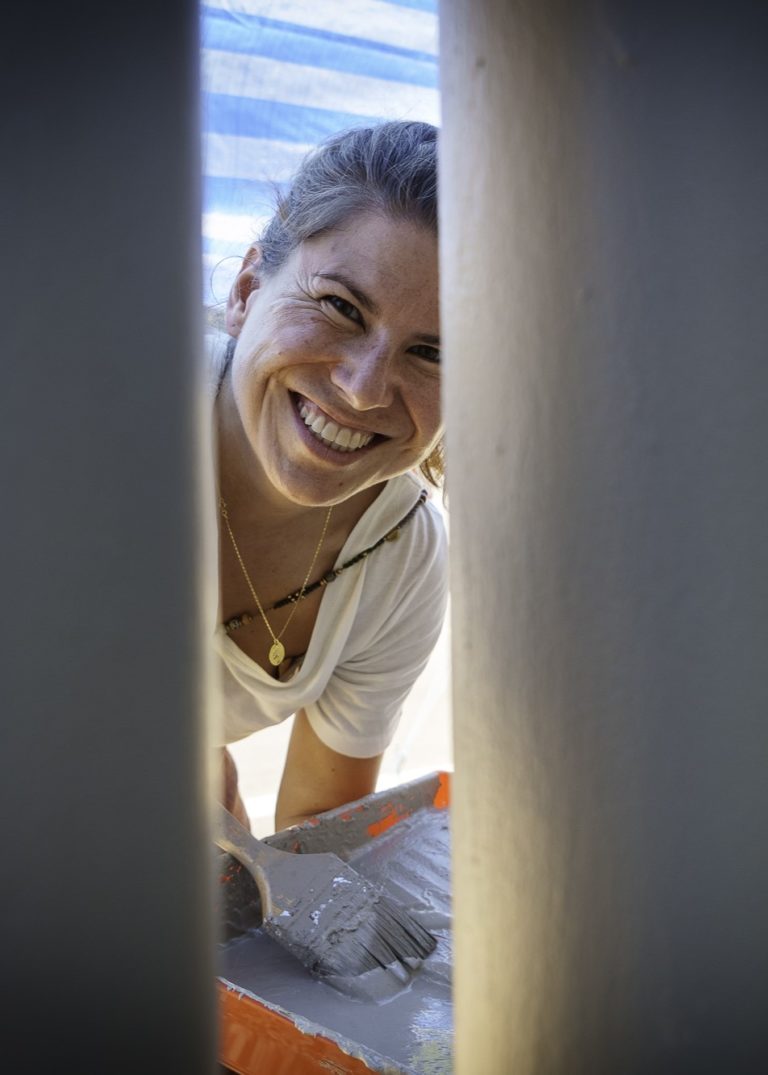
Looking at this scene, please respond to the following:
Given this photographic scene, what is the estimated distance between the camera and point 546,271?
26 cm

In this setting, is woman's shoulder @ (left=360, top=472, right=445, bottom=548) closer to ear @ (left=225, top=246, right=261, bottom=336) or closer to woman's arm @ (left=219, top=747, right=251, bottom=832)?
ear @ (left=225, top=246, right=261, bottom=336)

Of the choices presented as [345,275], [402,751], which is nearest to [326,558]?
[345,275]

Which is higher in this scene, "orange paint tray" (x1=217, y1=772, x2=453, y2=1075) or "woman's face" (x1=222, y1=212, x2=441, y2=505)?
"woman's face" (x1=222, y1=212, x2=441, y2=505)

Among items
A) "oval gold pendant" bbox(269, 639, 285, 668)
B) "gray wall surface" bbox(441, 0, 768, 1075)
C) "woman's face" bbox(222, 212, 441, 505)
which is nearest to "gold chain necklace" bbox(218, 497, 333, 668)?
"oval gold pendant" bbox(269, 639, 285, 668)

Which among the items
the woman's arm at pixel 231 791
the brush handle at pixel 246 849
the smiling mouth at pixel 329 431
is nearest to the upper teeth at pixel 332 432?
the smiling mouth at pixel 329 431

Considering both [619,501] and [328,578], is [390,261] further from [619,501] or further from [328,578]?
[619,501]

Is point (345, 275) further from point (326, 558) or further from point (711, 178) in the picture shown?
point (711, 178)

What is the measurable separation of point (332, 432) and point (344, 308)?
5.6 inches

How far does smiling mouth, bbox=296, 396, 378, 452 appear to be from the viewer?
1.11m

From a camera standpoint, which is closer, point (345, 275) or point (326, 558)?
point (345, 275)

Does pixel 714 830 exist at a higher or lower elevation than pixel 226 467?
lower

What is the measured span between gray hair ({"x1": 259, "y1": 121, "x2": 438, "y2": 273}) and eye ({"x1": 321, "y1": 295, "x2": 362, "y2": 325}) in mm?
88

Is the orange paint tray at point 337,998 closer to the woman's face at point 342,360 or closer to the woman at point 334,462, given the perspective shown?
the woman at point 334,462

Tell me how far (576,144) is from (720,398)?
0.08 m
